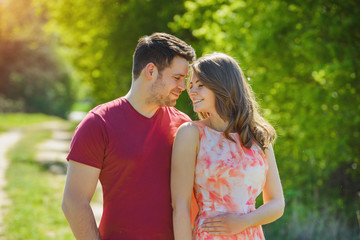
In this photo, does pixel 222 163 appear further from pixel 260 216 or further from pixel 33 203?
pixel 33 203

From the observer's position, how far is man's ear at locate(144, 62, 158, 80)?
8.75 feet

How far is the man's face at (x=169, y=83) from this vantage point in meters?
2.66

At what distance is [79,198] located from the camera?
236cm

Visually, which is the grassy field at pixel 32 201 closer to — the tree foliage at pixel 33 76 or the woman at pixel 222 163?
the woman at pixel 222 163

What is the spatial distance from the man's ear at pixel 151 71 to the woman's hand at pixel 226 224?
0.91 metres

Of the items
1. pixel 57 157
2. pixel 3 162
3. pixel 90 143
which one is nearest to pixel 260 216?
pixel 90 143

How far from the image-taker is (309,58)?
688cm

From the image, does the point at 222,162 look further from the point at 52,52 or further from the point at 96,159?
the point at 52,52

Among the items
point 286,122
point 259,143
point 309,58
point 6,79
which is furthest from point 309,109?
point 6,79

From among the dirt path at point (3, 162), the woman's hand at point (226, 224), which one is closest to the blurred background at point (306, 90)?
the woman's hand at point (226, 224)

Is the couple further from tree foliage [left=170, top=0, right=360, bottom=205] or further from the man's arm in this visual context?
tree foliage [left=170, top=0, right=360, bottom=205]

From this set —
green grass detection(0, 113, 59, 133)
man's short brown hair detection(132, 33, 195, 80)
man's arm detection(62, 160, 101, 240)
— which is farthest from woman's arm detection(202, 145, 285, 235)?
green grass detection(0, 113, 59, 133)

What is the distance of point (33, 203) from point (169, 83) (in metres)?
7.38

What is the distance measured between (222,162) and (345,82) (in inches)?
193
